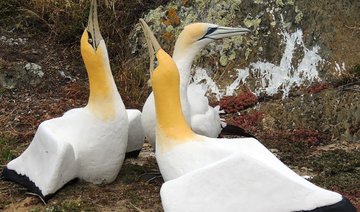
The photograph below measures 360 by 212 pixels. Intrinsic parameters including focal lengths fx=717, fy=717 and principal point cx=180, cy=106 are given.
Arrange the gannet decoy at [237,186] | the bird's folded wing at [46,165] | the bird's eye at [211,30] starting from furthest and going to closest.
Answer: the bird's eye at [211,30], the bird's folded wing at [46,165], the gannet decoy at [237,186]

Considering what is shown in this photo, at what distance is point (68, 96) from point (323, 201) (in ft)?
16.1

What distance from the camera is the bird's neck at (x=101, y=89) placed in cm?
566

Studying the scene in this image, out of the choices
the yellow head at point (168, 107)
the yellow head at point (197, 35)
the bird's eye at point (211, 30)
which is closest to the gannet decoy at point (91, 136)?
the yellow head at point (168, 107)

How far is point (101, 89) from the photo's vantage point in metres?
5.66

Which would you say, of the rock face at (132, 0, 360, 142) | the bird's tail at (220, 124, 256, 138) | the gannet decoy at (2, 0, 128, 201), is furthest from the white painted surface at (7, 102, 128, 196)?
the rock face at (132, 0, 360, 142)

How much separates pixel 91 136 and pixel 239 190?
1.60 m

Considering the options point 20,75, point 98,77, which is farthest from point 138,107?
point 98,77

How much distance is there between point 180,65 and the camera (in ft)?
20.7

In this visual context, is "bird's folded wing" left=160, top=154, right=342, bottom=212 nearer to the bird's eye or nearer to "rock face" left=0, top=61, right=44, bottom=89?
the bird's eye

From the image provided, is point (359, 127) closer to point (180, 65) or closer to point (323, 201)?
point (180, 65)

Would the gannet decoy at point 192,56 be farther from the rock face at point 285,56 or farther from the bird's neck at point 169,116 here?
the rock face at point 285,56

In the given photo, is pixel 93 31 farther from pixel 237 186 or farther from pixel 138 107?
pixel 138 107

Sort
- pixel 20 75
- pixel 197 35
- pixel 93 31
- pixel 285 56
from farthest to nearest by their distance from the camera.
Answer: pixel 20 75 → pixel 285 56 → pixel 197 35 → pixel 93 31

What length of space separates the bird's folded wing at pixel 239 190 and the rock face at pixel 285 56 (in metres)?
3.18
